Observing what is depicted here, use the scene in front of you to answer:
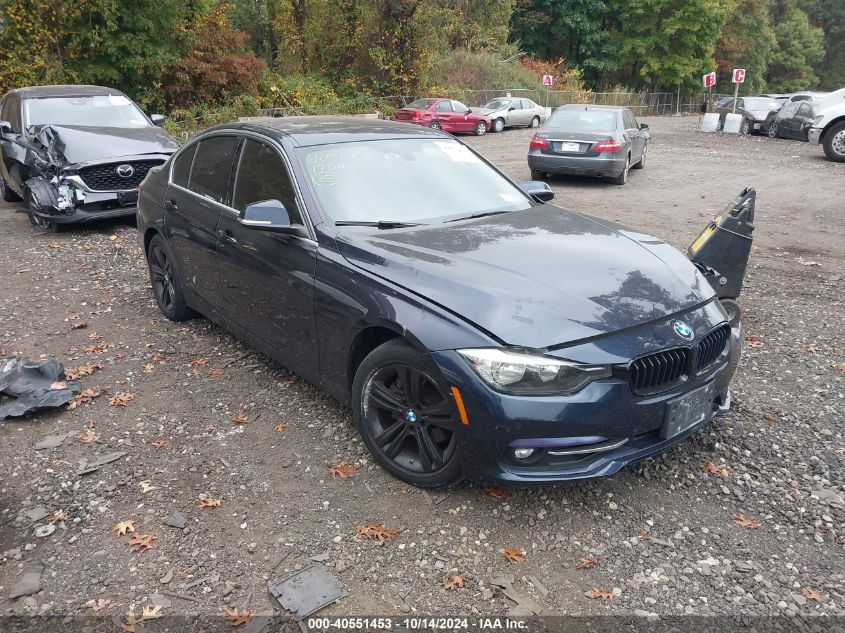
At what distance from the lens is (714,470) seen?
3.58 m

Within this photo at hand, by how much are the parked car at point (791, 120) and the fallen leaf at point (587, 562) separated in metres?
22.7

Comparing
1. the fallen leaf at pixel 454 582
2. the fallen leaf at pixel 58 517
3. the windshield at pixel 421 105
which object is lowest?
the fallen leaf at pixel 454 582

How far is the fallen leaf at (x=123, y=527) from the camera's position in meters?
3.16

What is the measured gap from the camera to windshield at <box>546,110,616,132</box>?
521 inches

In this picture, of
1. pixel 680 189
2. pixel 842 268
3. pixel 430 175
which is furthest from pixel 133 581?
pixel 680 189

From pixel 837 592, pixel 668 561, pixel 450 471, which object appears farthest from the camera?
pixel 450 471

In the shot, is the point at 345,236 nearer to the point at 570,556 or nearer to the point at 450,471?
the point at 450,471

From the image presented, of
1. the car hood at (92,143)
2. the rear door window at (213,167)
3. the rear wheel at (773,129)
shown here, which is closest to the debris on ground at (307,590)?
the rear door window at (213,167)

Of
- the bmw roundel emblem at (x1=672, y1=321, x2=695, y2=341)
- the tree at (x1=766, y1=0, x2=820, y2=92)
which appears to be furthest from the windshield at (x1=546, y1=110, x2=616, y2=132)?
the tree at (x1=766, y1=0, x2=820, y2=92)

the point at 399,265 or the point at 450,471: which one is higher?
the point at 399,265

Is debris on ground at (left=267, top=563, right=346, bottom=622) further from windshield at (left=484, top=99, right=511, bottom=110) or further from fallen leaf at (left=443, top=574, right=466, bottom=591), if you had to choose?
windshield at (left=484, top=99, right=511, bottom=110)

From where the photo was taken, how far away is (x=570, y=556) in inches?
117

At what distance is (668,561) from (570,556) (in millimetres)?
432

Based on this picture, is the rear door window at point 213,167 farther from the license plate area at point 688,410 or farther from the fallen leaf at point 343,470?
the license plate area at point 688,410
